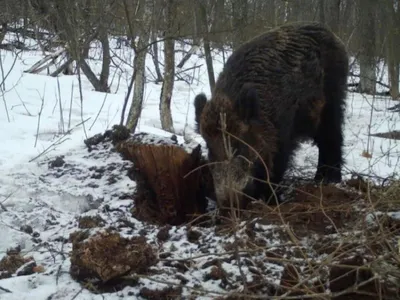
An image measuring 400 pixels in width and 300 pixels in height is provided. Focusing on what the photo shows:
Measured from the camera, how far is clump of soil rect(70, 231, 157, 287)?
9.82 feet

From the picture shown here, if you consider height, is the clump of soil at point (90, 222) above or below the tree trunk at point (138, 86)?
below

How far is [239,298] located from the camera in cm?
271

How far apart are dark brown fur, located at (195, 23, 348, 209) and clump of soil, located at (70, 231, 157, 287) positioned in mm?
1083


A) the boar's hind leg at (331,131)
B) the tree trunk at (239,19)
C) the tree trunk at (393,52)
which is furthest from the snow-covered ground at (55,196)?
the tree trunk at (393,52)

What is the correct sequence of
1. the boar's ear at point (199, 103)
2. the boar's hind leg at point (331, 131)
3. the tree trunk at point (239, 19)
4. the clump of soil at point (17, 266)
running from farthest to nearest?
the tree trunk at point (239, 19), the boar's hind leg at point (331, 131), the boar's ear at point (199, 103), the clump of soil at point (17, 266)

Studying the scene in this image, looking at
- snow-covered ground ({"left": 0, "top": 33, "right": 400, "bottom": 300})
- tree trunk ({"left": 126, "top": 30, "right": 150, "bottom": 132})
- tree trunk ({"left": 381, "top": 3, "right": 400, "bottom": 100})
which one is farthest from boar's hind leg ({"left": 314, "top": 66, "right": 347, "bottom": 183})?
tree trunk ({"left": 381, "top": 3, "right": 400, "bottom": 100})

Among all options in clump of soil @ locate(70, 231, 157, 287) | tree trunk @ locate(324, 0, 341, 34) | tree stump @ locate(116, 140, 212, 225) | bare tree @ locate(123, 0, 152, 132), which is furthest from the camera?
tree trunk @ locate(324, 0, 341, 34)

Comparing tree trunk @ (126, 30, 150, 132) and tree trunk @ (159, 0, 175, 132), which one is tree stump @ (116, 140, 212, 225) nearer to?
tree trunk @ (126, 30, 150, 132)

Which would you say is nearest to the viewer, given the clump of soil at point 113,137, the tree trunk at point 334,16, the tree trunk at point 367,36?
the clump of soil at point 113,137

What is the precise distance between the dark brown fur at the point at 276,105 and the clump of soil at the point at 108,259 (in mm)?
1083

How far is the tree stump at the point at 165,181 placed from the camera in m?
4.27

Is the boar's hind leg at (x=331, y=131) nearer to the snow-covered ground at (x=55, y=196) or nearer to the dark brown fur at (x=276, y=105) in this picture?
the dark brown fur at (x=276, y=105)

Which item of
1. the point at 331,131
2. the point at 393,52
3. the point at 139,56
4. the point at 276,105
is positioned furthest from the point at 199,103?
the point at 393,52

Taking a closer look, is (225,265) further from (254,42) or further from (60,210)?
(254,42)
